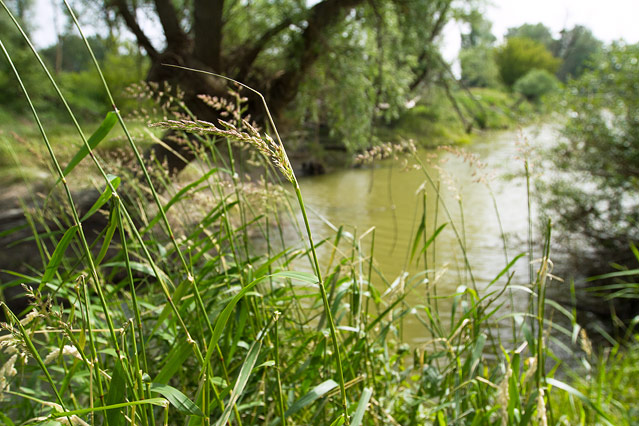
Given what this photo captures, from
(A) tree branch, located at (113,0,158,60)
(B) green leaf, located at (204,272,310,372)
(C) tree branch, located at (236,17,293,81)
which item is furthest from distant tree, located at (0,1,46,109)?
(B) green leaf, located at (204,272,310,372)

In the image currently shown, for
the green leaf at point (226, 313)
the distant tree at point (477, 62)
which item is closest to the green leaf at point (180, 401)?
the green leaf at point (226, 313)

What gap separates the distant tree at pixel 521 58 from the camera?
111 ft

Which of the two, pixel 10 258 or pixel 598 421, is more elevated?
pixel 10 258

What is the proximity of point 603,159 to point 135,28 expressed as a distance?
447 centimetres

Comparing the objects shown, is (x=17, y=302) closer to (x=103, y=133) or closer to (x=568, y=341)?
Answer: (x=103, y=133)

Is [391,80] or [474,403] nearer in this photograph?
[474,403]

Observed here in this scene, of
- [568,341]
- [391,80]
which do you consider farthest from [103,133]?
[391,80]

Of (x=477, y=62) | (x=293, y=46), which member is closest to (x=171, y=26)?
A: (x=293, y=46)

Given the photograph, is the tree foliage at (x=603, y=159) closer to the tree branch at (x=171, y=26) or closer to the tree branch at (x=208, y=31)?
the tree branch at (x=208, y=31)

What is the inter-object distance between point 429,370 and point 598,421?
0.88 m

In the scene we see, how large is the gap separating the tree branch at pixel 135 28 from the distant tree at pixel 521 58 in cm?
3276

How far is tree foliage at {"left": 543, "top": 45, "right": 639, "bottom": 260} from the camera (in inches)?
163

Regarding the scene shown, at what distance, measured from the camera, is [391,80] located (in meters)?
5.74

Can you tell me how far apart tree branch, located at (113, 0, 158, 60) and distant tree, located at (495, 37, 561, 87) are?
1290 inches
